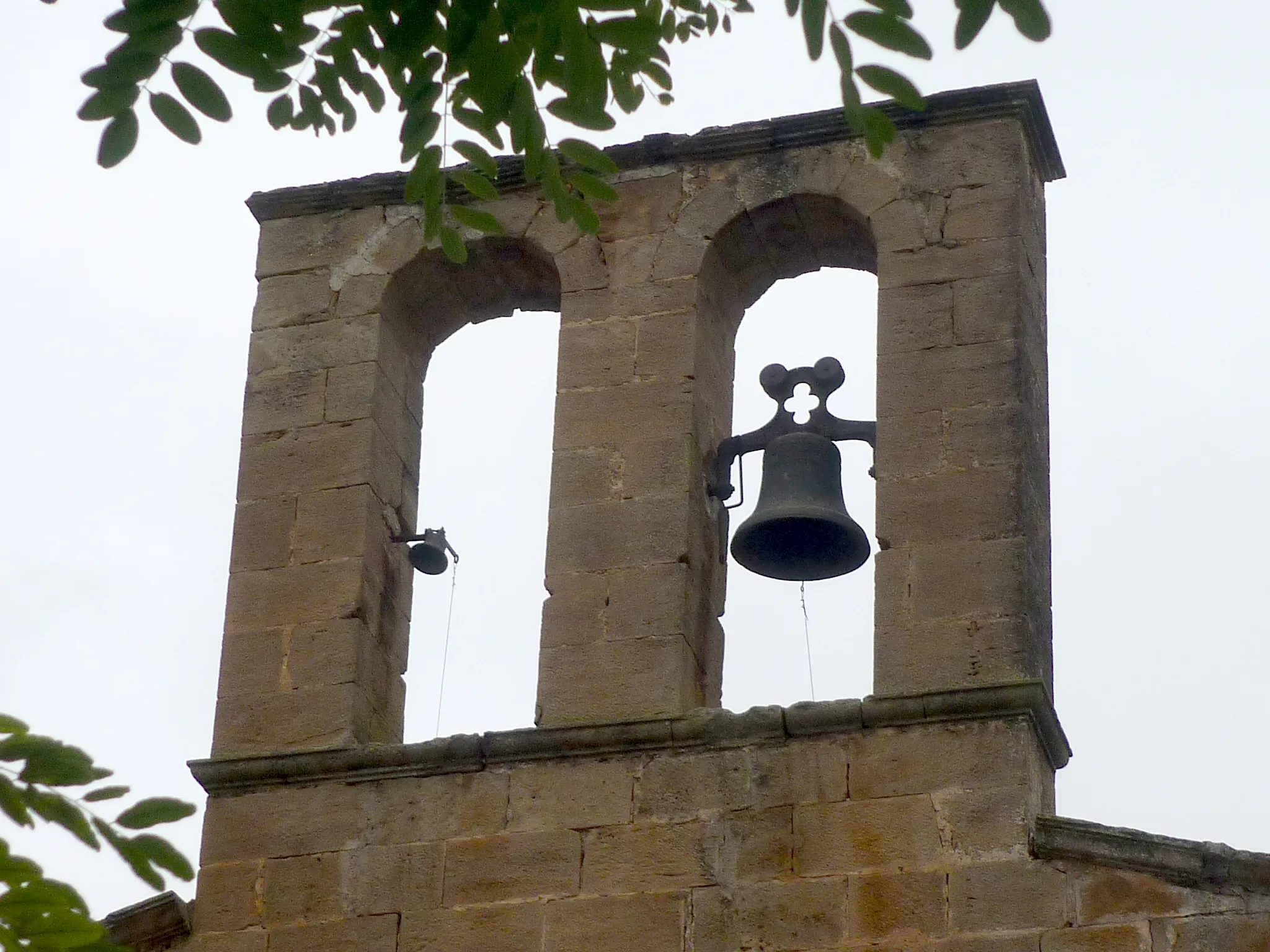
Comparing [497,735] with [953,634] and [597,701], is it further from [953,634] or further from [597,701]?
[953,634]

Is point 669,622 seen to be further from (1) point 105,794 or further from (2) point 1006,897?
(1) point 105,794

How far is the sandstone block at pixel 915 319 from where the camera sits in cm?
976

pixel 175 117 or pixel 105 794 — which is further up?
pixel 175 117

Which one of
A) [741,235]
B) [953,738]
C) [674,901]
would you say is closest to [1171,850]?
[953,738]

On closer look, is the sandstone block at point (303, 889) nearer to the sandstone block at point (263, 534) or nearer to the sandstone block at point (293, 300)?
the sandstone block at point (263, 534)

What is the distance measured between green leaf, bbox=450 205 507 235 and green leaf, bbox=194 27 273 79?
1.14 m

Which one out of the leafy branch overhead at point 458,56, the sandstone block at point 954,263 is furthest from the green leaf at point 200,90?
the sandstone block at point 954,263

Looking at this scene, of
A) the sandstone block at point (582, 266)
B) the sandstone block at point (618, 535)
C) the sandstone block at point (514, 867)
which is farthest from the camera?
the sandstone block at point (582, 266)

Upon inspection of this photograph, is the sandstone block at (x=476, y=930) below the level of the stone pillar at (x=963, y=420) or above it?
below

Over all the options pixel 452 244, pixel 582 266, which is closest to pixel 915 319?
pixel 582 266

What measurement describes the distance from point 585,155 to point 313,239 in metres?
3.92

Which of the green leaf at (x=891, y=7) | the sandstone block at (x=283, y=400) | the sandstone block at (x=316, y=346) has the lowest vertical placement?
the green leaf at (x=891, y=7)

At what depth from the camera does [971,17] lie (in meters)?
5.62

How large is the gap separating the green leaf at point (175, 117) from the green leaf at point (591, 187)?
134cm
